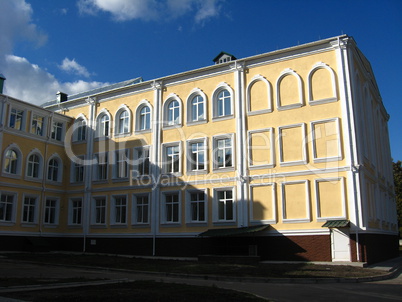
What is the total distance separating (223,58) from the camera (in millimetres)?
29891

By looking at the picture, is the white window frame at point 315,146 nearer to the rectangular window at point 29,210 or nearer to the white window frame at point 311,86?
the white window frame at point 311,86

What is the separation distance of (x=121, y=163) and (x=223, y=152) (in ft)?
28.6

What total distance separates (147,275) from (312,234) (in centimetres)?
1051

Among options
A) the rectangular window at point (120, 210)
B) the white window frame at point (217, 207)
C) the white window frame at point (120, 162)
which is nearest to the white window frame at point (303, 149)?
the white window frame at point (217, 207)

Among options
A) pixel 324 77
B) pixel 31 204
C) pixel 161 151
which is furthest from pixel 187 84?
pixel 31 204

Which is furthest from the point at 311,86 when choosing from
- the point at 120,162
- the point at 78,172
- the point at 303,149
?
the point at 78,172

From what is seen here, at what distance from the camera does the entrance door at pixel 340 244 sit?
21.9 metres

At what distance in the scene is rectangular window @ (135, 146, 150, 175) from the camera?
99.4 feet

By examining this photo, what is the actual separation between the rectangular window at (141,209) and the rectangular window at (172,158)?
109 inches

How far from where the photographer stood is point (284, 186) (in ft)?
81.0

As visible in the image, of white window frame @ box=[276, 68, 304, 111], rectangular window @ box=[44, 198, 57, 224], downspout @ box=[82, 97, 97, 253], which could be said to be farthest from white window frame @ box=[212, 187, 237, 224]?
rectangular window @ box=[44, 198, 57, 224]

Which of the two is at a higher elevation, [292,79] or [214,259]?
[292,79]

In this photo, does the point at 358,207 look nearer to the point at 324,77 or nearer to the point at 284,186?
the point at 284,186

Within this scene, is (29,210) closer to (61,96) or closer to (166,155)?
(166,155)
